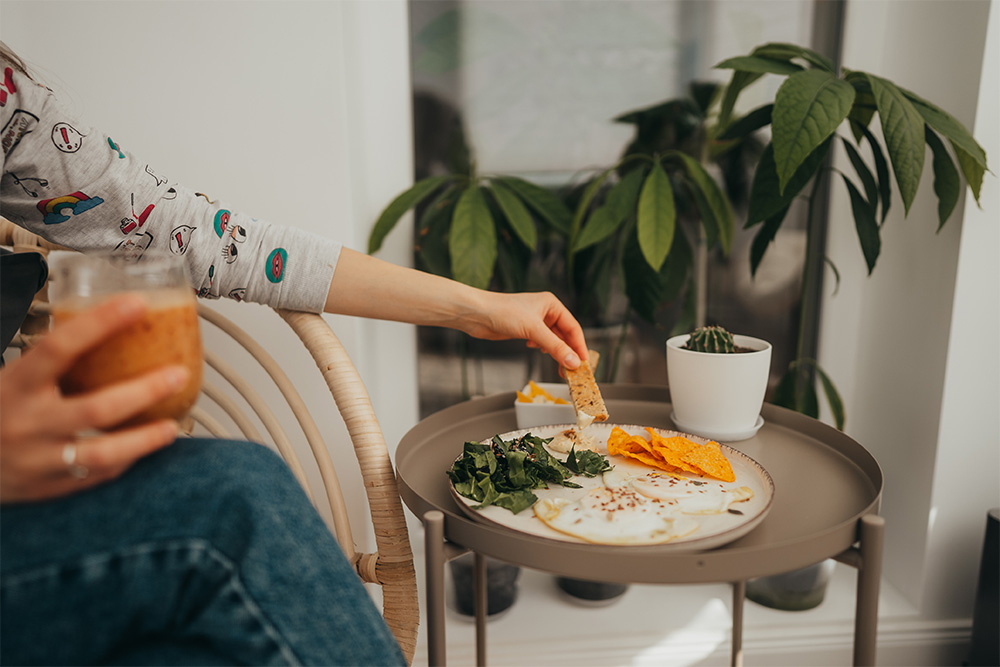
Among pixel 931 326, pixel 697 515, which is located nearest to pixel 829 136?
pixel 931 326

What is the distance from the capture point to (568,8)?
4.28ft

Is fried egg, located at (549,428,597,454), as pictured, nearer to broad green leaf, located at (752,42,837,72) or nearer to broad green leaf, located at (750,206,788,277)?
broad green leaf, located at (750,206,788,277)

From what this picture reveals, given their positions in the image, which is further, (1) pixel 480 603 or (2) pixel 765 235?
(2) pixel 765 235

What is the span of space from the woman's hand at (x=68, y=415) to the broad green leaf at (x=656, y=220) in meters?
0.81

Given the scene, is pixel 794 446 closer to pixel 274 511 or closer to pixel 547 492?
pixel 547 492

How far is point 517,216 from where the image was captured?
1150 millimetres

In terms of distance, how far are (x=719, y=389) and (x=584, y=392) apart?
0.54 ft

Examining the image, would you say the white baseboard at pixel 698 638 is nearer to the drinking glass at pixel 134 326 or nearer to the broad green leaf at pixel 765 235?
the broad green leaf at pixel 765 235

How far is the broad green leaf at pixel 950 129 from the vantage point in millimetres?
946

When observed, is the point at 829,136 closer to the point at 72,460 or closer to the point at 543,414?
the point at 543,414

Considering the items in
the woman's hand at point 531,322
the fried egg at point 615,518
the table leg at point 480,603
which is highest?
the woman's hand at point 531,322

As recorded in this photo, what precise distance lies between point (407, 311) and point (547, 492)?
0.29 metres

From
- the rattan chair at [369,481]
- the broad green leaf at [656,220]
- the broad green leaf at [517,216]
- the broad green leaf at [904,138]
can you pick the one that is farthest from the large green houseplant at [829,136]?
the rattan chair at [369,481]

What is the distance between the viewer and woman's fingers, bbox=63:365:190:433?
366 mm
